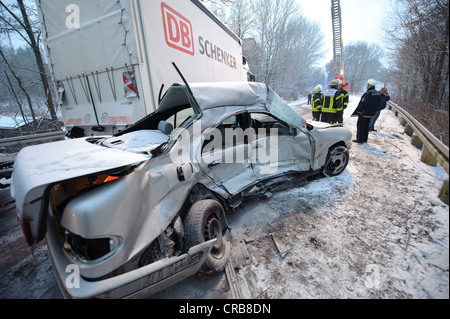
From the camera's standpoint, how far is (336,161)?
3.90 m

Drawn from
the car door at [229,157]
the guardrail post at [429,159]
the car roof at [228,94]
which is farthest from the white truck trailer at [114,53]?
the guardrail post at [429,159]

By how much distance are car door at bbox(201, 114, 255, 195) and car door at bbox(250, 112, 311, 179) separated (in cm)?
16

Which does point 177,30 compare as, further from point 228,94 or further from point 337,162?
point 337,162

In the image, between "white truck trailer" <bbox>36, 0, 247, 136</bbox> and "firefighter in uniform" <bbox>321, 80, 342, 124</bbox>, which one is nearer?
"white truck trailer" <bbox>36, 0, 247, 136</bbox>

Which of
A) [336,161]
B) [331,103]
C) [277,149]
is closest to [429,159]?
[277,149]

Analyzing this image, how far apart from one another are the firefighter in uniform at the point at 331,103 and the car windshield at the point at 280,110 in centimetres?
415

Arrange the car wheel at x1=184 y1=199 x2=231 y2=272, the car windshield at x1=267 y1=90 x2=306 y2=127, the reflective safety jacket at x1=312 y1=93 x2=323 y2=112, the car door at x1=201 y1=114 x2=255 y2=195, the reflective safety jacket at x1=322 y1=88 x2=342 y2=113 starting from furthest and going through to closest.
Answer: the reflective safety jacket at x1=312 y1=93 x2=323 y2=112 → the reflective safety jacket at x1=322 y1=88 x2=342 y2=113 → the car windshield at x1=267 y1=90 x2=306 y2=127 → the car door at x1=201 y1=114 x2=255 y2=195 → the car wheel at x1=184 y1=199 x2=231 y2=272

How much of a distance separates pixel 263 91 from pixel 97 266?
2831 mm

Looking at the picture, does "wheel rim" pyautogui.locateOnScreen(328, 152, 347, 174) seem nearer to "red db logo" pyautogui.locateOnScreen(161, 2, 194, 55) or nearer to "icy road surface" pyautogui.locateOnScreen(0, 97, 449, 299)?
"icy road surface" pyautogui.locateOnScreen(0, 97, 449, 299)

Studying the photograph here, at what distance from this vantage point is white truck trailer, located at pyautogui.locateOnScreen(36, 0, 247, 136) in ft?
11.5

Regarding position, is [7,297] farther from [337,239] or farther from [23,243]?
[337,239]

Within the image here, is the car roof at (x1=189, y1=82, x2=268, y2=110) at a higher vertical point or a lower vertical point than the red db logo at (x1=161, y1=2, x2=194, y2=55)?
lower

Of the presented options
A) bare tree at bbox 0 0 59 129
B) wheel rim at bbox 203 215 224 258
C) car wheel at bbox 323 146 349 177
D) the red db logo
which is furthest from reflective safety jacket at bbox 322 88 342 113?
bare tree at bbox 0 0 59 129

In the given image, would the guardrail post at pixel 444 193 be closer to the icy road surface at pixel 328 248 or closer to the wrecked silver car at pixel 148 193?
the icy road surface at pixel 328 248
